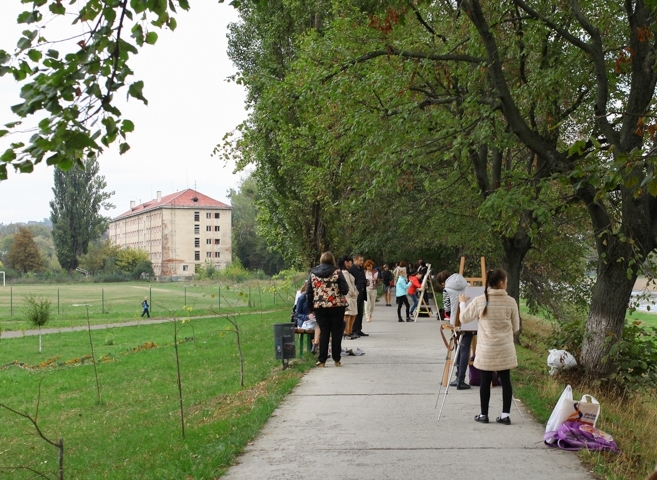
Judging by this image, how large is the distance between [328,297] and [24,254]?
117763 millimetres

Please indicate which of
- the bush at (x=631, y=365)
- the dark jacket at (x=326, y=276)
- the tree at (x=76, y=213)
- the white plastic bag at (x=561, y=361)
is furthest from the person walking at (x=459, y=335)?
the tree at (x=76, y=213)

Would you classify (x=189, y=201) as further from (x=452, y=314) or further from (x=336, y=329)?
(x=452, y=314)

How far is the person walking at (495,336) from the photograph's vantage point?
28.6 ft

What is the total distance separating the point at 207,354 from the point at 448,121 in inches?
400

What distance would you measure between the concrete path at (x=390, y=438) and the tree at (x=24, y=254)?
117m

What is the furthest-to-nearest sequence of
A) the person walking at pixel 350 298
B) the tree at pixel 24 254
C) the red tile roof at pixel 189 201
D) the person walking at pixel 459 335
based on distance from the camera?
the red tile roof at pixel 189 201
the tree at pixel 24 254
the person walking at pixel 350 298
the person walking at pixel 459 335

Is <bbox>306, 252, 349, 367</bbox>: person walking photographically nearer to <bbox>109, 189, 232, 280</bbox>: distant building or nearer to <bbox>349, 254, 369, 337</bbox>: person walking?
<bbox>349, 254, 369, 337</bbox>: person walking

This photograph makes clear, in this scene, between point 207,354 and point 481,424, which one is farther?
point 207,354

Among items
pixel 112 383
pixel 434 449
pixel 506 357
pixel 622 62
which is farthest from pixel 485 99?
pixel 112 383

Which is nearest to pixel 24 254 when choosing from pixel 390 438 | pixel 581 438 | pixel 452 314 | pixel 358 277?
pixel 358 277

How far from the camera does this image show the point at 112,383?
1852 cm

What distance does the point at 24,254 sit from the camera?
122125 mm

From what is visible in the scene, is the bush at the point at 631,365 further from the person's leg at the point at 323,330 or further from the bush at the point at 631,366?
the person's leg at the point at 323,330

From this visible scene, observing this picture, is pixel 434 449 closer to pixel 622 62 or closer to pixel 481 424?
pixel 481 424
